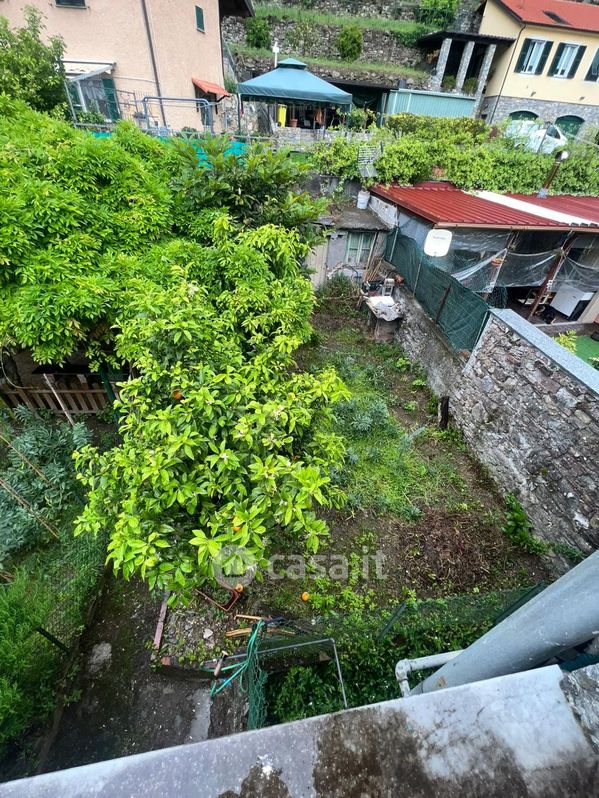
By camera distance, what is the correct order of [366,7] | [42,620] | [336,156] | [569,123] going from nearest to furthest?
[42,620] < [336,156] < [569,123] < [366,7]

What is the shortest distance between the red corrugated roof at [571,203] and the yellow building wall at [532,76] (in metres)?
11.0

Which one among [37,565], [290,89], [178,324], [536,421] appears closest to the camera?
[178,324]

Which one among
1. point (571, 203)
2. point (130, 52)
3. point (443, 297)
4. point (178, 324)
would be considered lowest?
point (443, 297)

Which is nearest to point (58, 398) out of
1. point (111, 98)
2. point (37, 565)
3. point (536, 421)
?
point (37, 565)

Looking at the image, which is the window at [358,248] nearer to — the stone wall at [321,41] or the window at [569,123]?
the stone wall at [321,41]

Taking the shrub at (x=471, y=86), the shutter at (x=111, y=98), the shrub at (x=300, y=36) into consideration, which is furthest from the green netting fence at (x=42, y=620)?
the shrub at (x=300, y=36)

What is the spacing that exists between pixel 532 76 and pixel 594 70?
3.29 metres

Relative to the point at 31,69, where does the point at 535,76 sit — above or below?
above

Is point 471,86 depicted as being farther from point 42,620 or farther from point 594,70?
point 42,620

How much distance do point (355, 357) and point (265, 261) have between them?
13.6 ft

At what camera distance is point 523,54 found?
17750mm

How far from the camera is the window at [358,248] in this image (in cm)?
1025

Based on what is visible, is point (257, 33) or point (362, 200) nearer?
point (362, 200)

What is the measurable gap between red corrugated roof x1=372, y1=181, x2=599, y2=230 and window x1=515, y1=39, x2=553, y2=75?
512 inches
